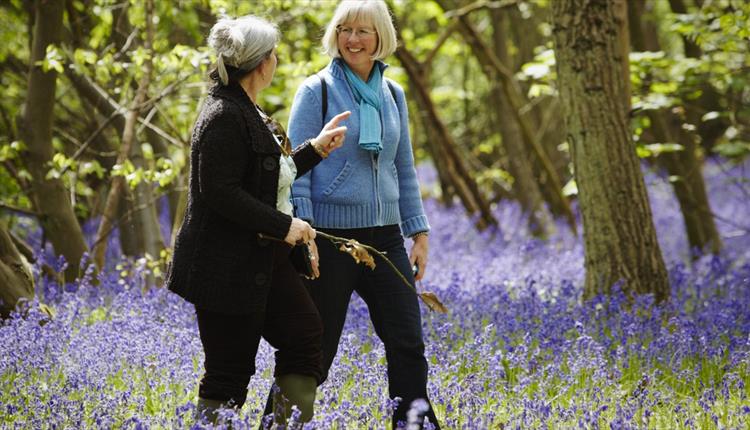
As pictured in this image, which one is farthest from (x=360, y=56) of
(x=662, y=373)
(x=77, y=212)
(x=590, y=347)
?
(x=77, y=212)

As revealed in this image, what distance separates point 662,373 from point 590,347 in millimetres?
429

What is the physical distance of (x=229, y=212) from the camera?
3.33 m

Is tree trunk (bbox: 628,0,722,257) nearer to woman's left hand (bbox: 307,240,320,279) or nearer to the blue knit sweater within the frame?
the blue knit sweater

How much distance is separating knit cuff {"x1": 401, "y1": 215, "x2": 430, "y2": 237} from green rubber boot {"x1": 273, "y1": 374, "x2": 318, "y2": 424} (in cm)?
99

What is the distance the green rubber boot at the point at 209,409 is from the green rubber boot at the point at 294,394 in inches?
8.9

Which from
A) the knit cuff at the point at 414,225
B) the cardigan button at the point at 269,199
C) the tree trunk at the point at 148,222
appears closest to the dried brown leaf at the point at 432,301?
the knit cuff at the point at 414,225

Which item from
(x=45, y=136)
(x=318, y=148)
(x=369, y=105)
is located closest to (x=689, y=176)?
(x=45, y=136)

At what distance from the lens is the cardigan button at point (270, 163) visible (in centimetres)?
346

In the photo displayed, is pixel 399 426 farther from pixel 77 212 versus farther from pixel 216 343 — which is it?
pixel 77 212

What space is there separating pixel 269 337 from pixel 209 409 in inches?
13.9

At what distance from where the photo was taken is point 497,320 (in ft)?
19.7

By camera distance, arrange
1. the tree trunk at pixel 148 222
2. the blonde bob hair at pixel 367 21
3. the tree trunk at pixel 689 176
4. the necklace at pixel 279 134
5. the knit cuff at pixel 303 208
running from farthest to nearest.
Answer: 1. the tree trunk at pixel 689 176
2. the tree trunk at pixel 148 222
3. the blonde bob hair at pixel 367 21
4. the knit cuff at pixel 303 208
5. the necklace at pixel 279 134

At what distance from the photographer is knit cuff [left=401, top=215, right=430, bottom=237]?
4363 mm

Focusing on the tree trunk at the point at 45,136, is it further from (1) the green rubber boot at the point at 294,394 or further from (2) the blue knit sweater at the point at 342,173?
(1) the green rubber boot at the point at 294,394
